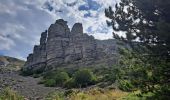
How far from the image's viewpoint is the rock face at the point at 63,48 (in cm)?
12444

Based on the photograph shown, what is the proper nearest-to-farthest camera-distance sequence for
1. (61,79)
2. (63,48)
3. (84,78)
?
1. (84,78)
2. (61,79)
3. (63,48)

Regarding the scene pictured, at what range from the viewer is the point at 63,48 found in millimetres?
138625

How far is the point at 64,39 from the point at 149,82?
12696 centimetres

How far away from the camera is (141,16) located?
16.8 metres

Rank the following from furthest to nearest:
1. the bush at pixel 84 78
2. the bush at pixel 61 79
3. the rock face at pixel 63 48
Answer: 1. the rock face at pixel 63 48
2. the bush at pixel 61 79
3. the bush at pixel 84 78

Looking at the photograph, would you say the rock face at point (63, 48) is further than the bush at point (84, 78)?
Yes

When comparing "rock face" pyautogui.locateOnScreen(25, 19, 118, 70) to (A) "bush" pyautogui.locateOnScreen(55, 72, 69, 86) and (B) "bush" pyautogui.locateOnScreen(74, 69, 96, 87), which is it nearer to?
(A) "bush" pyautogui.locateOnScreen(55, 72, 69, 86)

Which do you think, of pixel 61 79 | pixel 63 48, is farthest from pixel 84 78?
pixel 63 48

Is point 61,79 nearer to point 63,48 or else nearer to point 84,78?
point 84,78

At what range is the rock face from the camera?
124438 mm

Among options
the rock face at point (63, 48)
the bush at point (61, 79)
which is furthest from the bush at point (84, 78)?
the rock face at point (63, 48)

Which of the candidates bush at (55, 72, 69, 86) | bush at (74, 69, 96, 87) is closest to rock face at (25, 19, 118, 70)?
bush at (55, 72, 69, 86)

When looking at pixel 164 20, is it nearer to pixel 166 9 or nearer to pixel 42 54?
pixel 166 9

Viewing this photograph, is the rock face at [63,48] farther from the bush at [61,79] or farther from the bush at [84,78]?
the bush at [84,78]
